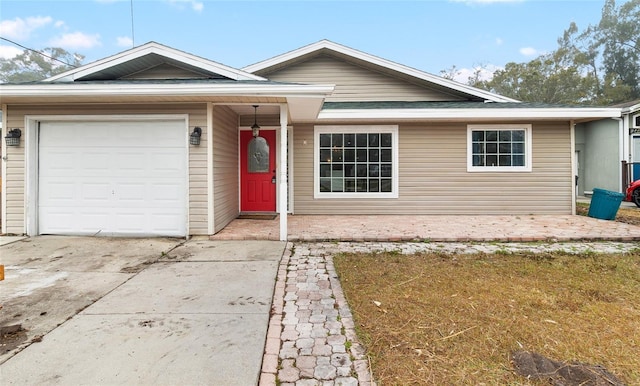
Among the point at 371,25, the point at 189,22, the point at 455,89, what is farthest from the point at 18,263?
the point at 371,25

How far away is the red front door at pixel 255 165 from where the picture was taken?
330 inches

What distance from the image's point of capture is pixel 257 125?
7.81 m

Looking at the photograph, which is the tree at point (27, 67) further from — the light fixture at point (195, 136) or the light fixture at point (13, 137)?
the light fixture at point (195, 136)

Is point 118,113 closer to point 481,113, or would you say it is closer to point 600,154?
point 481,113

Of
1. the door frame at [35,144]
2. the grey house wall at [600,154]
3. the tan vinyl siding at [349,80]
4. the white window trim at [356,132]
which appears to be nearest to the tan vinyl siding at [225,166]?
the door frame at [35,144]

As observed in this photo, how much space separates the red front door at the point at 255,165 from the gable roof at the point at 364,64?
1946mm

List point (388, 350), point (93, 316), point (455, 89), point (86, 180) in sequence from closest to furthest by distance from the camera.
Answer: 1. point (388, 350)
2. point (93, 316)
3. point (86, 180)
4. point (455, 89)

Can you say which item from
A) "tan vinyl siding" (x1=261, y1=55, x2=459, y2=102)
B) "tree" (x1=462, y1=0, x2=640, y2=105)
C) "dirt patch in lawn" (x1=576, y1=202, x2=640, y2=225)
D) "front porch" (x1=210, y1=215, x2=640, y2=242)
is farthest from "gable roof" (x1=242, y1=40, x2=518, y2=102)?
"tree" (x1=462, y1=0, x2=640, y2=105)

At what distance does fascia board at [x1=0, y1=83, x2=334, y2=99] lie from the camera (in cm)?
517

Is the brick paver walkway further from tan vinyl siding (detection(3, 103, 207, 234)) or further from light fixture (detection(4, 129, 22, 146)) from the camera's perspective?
light fixture (detection(4, 129, 22, 146))

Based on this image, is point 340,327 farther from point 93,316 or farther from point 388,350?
point 93,316

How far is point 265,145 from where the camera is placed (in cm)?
840

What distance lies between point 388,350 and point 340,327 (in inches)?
17.6

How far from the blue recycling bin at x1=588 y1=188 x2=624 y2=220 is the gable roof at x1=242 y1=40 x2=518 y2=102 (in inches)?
121
